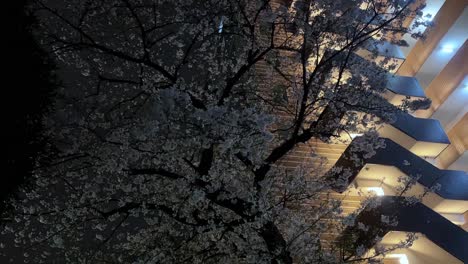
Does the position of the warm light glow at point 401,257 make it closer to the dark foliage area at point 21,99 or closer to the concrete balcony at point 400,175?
the concrete balcony at point 400,175

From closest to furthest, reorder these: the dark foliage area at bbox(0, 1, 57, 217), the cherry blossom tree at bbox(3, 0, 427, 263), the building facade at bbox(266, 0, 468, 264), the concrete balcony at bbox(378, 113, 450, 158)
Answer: the dark foliage area at bbox(0, 1, 57, 217)
the cherry blossom tree at bbox(3, 0, 427, 263)
the building facade at bbox(266, 0, 468, 264)
the concrete balcony at bbox(378, 113, 450, 158)

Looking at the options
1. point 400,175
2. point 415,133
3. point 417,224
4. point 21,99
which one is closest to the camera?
point 21,99

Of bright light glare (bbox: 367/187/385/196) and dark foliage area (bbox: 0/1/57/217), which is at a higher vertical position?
bright light glare (bbox: 367/187/385/196)

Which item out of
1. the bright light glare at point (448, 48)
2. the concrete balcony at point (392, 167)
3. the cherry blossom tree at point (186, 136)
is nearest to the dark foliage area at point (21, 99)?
the cherry blossom tree at point (186, 136)

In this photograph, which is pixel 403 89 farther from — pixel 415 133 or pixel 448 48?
pixel 448 48

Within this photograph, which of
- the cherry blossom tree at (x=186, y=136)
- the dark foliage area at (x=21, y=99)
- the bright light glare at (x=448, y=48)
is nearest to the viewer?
the dark foliage area at (x=21, y=99)

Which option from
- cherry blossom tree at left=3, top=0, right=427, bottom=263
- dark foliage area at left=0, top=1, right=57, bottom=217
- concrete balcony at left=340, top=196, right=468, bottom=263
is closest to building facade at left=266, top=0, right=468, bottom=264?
concrete balcony at left=340, top=196, right=468, bottom=263

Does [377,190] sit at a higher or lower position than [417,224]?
higher

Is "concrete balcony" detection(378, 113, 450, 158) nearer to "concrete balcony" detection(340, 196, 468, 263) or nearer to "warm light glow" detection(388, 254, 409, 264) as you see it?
"concrete balcony" detection(340, 196, 468, 263)

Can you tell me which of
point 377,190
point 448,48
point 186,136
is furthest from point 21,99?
point 448,48
